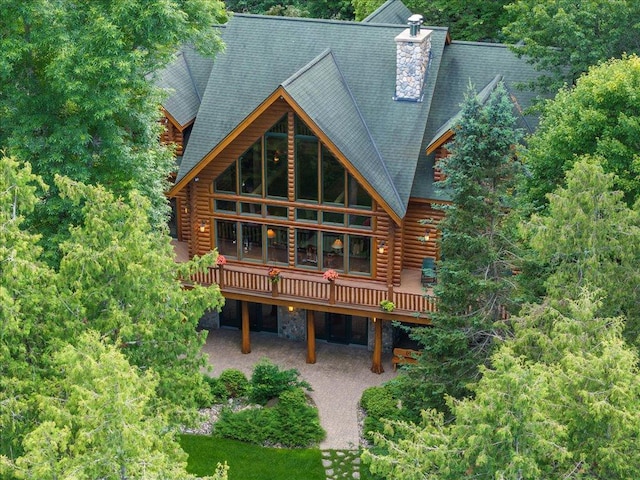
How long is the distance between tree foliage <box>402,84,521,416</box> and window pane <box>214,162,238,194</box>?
9.24m

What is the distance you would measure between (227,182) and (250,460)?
8941 mm

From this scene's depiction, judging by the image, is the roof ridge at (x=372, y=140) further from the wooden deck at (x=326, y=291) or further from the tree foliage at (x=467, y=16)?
the tree foliage at (x=467, y=16)

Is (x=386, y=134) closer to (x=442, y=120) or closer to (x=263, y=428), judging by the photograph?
(x=442, y=120)

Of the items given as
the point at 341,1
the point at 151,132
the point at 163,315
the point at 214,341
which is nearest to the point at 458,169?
the point at 163,315

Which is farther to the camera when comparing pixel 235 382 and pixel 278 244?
pixel 278 244

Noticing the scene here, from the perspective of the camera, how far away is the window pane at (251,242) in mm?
31844

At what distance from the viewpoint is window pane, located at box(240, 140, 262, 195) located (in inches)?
1202

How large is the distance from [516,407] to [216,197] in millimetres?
18778

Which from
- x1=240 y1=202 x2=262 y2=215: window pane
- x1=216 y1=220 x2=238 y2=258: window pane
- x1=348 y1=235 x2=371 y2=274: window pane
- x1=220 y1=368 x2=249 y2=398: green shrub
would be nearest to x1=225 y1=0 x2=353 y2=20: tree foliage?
x1=216 y1=220 x2=238 y2=258: window pane

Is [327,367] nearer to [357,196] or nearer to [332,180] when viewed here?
[357,196]

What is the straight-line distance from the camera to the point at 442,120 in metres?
32.1

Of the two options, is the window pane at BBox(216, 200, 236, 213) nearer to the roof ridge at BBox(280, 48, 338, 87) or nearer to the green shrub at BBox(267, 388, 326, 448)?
Answer: the roof ridge at BBox(280, 48, 338, 87)

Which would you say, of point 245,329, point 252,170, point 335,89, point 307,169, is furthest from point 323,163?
point 245,329

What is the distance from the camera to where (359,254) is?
31.1m
